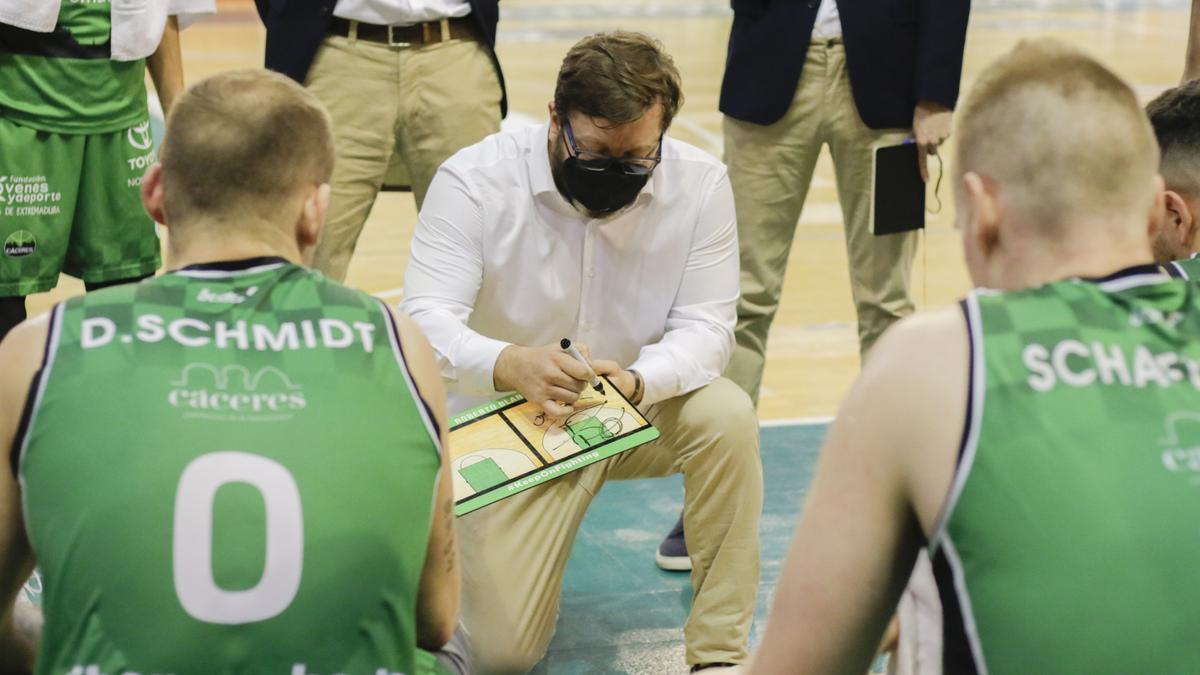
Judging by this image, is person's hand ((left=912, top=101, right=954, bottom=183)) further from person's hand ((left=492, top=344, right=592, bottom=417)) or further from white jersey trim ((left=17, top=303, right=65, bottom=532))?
white jersey trim ((left=17, top=303, right=65, bottom=532))

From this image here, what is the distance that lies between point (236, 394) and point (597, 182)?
4.72ft

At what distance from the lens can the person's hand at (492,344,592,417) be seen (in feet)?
9.09

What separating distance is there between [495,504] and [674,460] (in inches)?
14.6

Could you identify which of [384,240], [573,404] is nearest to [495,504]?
[573,404]

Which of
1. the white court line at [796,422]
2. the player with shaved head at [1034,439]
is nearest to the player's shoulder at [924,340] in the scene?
the player with shaved head at [1034,439]

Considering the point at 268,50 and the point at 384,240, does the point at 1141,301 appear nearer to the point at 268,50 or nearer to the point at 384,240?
the point at 268,50

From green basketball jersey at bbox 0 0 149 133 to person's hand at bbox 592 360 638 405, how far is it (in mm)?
1415

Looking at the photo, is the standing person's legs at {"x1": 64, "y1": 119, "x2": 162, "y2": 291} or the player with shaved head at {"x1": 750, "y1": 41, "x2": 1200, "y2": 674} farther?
the standing person's legs at {"x1": 64, "y1": 119, "x2": 162, "y2": 291}

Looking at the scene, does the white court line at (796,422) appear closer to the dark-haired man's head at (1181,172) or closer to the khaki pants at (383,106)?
the khaki pants at (383,106)

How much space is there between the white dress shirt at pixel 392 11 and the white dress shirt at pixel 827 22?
93 centimetres

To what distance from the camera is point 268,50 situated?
3799mm

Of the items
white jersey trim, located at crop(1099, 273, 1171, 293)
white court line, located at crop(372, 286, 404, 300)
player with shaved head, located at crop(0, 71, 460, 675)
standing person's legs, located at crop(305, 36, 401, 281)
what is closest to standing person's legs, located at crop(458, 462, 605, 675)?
player with shaved head, located at crop(0, 71, 460, 675)

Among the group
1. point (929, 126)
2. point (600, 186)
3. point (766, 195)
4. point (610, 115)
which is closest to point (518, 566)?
point (600, 186)

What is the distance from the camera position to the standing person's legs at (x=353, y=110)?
12.4 feet
